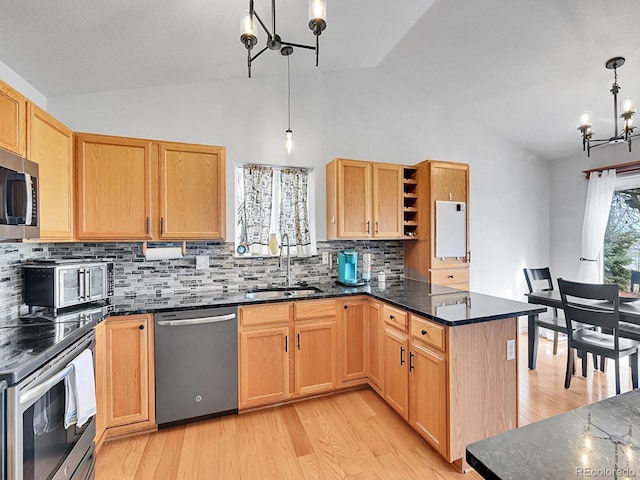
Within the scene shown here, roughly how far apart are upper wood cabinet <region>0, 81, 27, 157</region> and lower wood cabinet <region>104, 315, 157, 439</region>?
1178 mm

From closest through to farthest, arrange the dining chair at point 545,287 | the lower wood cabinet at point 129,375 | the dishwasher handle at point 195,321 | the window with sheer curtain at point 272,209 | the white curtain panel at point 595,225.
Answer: the lower wood cabinet at point 129,375 → the dishwasher handle at point 195,321 → the window with sheer curtain at point 272,209 → the dining chair at point 545,287 → the white curtain panel at point 595,225

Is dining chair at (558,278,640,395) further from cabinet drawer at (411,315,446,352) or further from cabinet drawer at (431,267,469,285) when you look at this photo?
cabinet drawer at (411,315,446,352)

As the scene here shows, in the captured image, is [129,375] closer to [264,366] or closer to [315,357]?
[264,366]

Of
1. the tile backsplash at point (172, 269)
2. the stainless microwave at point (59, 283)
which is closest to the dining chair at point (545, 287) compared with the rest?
the tile backsplash at point (172, 269)

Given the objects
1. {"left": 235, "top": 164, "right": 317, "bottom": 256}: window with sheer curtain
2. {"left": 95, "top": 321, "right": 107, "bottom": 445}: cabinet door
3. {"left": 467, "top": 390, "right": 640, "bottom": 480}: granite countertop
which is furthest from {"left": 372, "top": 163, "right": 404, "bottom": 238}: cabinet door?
{"left": 467, "top": 390, "right": 640, "bottom": 480}: granite countertop

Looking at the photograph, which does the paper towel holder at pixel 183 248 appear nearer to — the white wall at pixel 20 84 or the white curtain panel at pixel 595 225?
the white wall at pixel 20 84

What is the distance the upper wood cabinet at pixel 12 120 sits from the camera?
1612 millimetres

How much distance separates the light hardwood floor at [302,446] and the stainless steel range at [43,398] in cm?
38

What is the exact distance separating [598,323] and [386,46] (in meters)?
3.18

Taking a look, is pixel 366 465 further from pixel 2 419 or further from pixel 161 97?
pixel 161 97

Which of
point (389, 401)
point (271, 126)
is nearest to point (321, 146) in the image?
point (271, 126)

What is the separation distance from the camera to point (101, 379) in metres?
2.08

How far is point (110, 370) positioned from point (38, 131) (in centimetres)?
161

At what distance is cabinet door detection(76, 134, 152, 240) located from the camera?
232 centimetres
